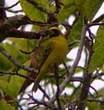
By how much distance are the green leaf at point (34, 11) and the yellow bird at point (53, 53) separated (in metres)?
0.08

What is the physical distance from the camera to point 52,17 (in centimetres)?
121

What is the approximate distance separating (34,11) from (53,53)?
13cm

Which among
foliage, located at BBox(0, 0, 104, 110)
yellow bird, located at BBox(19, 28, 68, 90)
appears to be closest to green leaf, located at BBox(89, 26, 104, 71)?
foliage, located at BBox(0, 0, 104, 110)

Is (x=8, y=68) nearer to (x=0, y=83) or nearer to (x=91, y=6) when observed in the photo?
(x=0, y=83)

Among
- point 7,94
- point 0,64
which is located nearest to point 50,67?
point 7,94

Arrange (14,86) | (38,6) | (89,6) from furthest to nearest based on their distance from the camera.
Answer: (14,86) → (38,6) → (89,6)

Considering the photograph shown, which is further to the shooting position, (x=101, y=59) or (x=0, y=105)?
(x=0, y=105)

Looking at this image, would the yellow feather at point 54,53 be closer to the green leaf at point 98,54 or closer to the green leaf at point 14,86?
the green leaf at point 14,86

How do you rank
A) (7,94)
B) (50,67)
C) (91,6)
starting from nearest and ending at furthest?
(91,6) < (50,67) < (7,94)

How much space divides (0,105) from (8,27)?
349mm

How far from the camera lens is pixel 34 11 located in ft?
3.72

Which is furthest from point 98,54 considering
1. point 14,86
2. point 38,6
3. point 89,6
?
point 14,86

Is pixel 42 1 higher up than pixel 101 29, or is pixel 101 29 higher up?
pixel 42 1

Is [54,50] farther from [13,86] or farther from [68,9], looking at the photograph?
[68,9]
